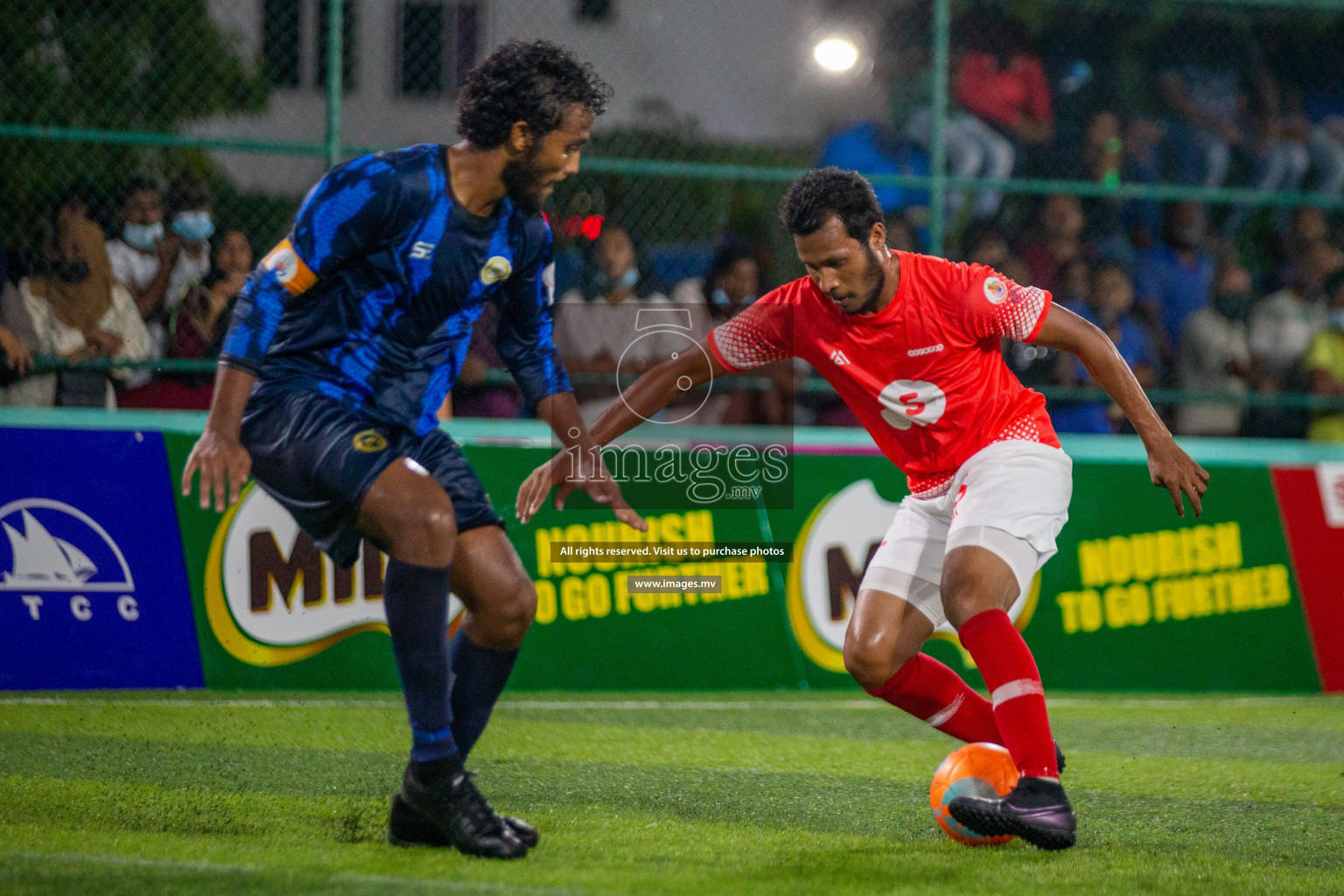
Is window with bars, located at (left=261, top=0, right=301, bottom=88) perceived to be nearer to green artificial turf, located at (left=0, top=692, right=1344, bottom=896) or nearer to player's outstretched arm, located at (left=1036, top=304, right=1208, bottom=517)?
green artificial turf, located at (left=0, top=692, right=1344, bottom=896)

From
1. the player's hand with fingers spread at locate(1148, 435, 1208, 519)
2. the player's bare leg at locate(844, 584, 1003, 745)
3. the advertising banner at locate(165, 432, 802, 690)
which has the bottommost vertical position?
the advertising banner at locate(165, 432, 802, 690)

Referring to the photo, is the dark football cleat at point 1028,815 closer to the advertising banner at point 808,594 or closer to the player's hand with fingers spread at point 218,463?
the player's hand with fingers spread at point 218,463

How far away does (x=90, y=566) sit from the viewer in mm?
6840

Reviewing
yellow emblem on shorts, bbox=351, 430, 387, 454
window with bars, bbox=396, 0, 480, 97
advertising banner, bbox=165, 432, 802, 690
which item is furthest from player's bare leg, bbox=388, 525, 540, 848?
window with bars, bbox=396, 0, 480, 97

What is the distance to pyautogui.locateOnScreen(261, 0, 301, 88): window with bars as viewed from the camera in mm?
10969

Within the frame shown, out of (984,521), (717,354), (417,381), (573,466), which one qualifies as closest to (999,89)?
(717,354)

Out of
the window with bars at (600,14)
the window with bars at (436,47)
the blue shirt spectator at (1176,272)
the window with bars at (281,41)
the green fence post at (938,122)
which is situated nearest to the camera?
the green fence post at (938,122)

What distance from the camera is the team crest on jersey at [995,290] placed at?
4473 millimetres

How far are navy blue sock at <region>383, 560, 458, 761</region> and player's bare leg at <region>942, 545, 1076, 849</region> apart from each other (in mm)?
1483

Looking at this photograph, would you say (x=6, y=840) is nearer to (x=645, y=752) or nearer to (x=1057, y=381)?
(x=645, y=752)

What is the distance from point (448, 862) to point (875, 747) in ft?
9.10

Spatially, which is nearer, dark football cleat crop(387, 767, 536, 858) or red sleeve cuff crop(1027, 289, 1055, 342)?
dark football cleat crop(387, 767, 536, 858)

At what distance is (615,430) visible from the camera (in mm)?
4672

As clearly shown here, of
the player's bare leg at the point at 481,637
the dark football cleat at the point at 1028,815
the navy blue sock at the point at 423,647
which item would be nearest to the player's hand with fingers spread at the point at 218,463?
the navy blue sock at the point at 423,647
